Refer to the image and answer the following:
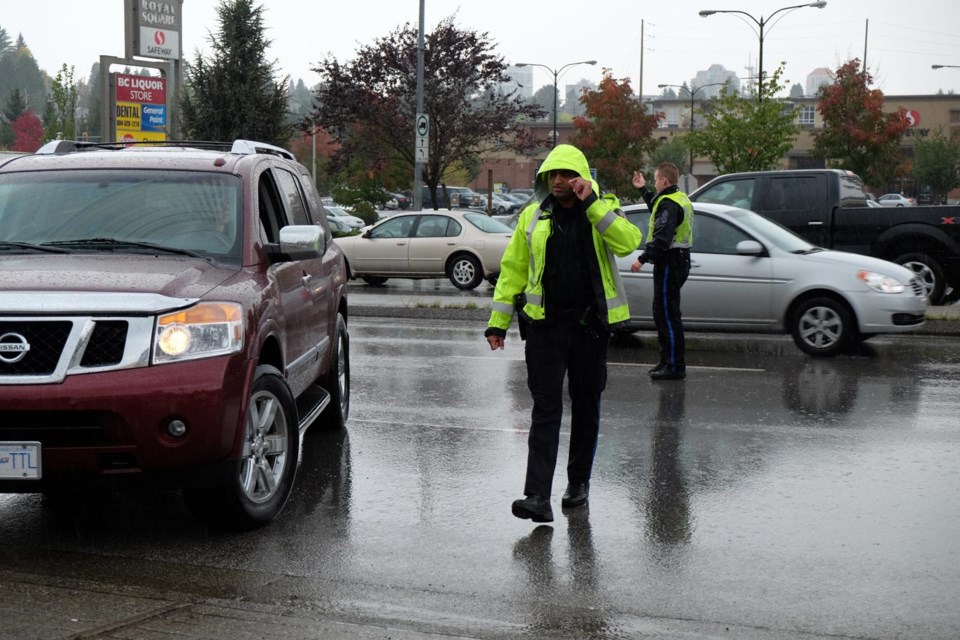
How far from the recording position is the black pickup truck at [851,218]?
633 inches

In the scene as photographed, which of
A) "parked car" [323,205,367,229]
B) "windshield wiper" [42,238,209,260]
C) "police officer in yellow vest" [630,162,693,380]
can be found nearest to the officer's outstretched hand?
"windshield wiper" [42,238,209,260]

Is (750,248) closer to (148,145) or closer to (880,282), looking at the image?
(880,282)

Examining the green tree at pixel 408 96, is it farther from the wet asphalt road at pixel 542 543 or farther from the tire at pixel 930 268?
the wet asphalt road at pixel 542 543

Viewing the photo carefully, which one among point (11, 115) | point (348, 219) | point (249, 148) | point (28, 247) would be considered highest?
point (11, 115)

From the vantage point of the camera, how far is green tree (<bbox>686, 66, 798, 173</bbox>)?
32.9m

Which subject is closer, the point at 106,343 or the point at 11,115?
the point at 106,343

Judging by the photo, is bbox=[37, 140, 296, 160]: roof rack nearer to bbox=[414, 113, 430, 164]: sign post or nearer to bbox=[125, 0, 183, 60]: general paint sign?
bbox=[414, 113, 430, 164]: sign post

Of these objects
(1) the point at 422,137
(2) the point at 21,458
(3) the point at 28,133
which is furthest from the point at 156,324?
(3) the point at 28,133

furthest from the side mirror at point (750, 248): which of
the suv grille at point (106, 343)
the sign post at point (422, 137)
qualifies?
the sign post at point (422, 137)

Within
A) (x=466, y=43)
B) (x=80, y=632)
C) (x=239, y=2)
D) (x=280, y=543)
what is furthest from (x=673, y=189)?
(x=466, y=43)

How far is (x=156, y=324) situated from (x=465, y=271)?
17.2 metres

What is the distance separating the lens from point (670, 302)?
34.8 feet

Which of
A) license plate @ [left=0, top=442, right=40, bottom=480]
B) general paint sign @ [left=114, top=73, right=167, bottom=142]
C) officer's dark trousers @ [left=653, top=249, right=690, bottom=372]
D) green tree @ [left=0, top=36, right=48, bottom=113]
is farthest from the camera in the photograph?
green tree @ [left=0, top=36, right=48, bottom=113]

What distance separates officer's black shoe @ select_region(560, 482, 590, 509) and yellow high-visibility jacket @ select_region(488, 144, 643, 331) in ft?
3.02
